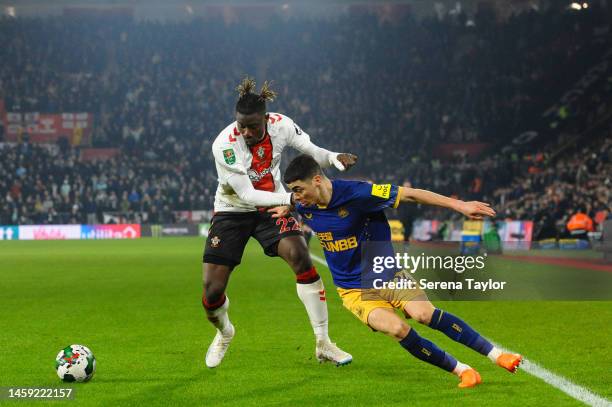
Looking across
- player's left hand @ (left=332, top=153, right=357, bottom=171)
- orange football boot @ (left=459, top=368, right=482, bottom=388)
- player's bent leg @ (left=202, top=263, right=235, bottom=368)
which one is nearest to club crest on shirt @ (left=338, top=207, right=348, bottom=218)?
player's left hand @ (left=332, top=153, right=357, bottom=171)

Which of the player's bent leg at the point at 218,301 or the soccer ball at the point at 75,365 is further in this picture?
the player's bent leg at the point at 218,301

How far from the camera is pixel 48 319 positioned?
406 inches

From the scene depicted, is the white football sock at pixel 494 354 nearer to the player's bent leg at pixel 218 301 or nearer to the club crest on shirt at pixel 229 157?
the player's bent leg at pixel 218 301

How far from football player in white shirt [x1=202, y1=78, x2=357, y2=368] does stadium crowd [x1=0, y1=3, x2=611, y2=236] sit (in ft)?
91.3

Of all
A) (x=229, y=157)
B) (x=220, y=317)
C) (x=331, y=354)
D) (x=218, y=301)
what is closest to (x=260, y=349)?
(x=220, y=317)

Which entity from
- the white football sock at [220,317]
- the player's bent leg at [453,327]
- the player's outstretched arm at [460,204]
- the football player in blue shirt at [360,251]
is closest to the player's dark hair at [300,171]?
the football player in blue shirt at [360,251]

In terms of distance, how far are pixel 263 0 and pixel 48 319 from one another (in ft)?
144

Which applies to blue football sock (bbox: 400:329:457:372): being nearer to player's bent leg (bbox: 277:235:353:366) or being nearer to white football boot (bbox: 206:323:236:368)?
player's bent leg (bbox: 277:235:353:366)

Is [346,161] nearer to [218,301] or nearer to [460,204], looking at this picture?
[460,204]

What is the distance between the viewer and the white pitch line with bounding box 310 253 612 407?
540cm

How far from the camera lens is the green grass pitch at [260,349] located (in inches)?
229

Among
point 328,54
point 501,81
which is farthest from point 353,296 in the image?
point 328,54

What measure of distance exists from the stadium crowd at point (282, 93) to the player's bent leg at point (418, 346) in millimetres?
28984

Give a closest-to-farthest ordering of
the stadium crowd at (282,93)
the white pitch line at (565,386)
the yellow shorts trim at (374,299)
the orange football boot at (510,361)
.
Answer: the white pitch line at (565,386), the orange football boot at (510,361), the yellow shorts trim at (374,299), the stadium crowd at (282,93)
